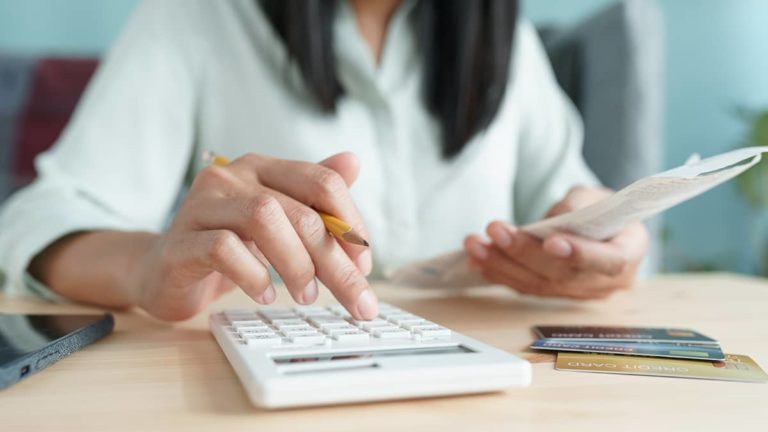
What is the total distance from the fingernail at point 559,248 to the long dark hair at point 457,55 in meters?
0.43

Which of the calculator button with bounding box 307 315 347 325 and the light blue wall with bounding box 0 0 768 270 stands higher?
the light blue wall with bounding box 0 0 768 270

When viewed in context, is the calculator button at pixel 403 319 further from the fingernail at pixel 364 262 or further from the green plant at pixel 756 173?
the green plant at pixel 756 173

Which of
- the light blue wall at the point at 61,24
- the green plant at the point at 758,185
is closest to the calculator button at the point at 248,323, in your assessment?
the light blue wall at the point at 61,24

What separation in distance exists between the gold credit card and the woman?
0.21 meters

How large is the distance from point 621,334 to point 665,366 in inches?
3.6

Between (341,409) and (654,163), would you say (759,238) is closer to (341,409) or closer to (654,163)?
(654,163)

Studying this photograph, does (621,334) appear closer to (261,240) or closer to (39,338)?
(261,240)

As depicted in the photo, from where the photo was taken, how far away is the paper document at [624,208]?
1.58ft

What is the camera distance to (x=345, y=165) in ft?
1.78

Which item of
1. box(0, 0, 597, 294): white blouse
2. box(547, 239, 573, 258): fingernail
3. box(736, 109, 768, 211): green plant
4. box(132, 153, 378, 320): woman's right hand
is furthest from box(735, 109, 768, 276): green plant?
box(132, 153, 378, 320): woman's right hand

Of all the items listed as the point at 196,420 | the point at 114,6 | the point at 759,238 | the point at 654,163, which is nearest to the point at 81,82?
the point at 114,6

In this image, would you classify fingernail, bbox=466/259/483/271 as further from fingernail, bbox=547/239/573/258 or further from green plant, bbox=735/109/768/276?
green plant, bbox=735/109/768/276

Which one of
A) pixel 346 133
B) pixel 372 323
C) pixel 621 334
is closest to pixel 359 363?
pixel 372 323

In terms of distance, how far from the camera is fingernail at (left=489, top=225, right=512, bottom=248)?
0.67m
